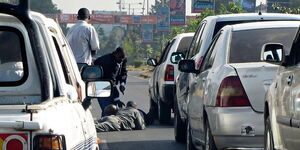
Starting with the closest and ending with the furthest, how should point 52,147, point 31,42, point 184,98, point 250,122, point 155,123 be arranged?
1. point 52,147
2. point 31,42
3. point 250,122
4. point 184,98
5. point 155,123

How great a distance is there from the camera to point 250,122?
934 cm

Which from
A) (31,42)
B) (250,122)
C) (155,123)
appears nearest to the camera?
(31,42)

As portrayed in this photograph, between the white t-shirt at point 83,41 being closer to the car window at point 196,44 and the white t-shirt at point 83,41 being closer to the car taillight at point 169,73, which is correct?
the car window at point 196,44

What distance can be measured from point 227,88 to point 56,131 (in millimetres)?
4208

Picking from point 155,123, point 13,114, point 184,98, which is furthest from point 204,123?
point 155,123

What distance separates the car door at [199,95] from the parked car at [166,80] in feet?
20.5

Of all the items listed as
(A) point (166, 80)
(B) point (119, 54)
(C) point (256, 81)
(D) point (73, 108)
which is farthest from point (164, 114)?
(D) point (73, 108)

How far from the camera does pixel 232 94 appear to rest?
9.43 meters

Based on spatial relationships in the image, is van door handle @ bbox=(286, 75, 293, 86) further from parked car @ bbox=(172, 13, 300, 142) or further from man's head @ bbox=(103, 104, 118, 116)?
man's head @ bbox=(103, 104, 118, 116)

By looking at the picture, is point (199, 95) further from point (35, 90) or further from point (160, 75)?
point (160, 75)

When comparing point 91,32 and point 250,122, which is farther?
point 91,32

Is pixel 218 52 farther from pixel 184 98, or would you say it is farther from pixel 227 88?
pixel 184 98

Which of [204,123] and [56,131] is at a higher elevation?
[56,131]

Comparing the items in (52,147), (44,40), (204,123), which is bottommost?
(204,123)
